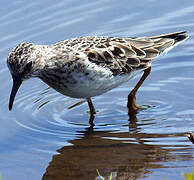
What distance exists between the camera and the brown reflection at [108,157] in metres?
8.77

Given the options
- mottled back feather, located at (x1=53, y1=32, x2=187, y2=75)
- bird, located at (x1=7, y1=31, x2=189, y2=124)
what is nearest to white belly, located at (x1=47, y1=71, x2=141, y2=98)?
bird, located at (x1=7, y1=31, x2=189, y2=124)

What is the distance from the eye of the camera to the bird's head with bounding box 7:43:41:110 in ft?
31.1

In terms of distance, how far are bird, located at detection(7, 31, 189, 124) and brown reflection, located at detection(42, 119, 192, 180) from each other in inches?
35.0

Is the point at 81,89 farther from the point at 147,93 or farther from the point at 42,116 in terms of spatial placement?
the point at 147,93

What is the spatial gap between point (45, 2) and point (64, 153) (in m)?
6.15

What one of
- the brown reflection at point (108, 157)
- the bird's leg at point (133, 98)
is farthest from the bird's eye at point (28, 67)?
the bird's leg at point (133, 98)

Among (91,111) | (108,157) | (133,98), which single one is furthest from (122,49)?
(108,157)

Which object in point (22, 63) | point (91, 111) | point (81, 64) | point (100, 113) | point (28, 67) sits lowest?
point (100, 113)

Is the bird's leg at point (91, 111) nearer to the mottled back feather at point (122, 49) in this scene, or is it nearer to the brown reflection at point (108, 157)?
the brown reflection at point (108, 157)

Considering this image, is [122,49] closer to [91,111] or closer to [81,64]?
[81,64]

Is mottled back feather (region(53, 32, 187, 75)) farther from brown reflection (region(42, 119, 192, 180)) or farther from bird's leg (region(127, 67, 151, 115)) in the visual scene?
brown reflection (region(42, 119, 192, 180))

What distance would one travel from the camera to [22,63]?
375 inches

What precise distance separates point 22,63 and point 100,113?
8.14 ft

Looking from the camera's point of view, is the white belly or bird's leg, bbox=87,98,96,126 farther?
bird's leg, bbox=87,98,96,126
